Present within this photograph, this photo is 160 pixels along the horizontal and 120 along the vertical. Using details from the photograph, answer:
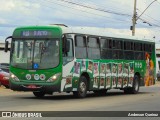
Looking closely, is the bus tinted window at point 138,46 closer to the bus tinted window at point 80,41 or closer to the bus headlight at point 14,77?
the bus tinted window at point 80,41

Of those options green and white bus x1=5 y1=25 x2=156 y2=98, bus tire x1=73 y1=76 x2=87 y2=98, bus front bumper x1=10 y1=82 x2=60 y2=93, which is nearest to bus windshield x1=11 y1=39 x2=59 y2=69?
green and white bus x1=5 y1=25 x2=156 y2=98

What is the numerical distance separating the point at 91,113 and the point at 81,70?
6.95m

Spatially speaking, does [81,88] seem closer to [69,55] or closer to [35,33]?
[69,55]

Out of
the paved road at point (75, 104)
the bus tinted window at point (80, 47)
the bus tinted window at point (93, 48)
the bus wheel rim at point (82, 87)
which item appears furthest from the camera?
the bus tinted window at point (93, 48)

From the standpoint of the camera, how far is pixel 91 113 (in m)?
15.1

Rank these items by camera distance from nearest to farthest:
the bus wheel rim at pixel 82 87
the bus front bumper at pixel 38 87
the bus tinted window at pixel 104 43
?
1. the bus front bumper at pixel 38 87
2. the bus wheel rim at pixel 82 87
3. the bus tinted window at pixel 104 43

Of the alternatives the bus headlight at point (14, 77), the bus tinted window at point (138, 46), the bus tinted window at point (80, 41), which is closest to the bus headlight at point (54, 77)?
the bus headlight at point (14, 77)

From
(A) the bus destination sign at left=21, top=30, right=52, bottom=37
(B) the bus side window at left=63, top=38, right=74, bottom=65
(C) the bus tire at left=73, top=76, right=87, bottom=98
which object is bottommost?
(C) the bus tire at left=73, top=76, right=87, bottom=98

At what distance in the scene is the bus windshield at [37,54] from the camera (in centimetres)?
2070

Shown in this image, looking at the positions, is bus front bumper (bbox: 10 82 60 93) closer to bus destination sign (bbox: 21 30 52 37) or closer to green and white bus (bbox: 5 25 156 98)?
green and white bus (bbox: 5 25 156 98)

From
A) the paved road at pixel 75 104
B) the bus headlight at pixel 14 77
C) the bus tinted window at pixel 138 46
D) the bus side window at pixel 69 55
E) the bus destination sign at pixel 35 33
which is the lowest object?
the paved road at pixel 75 104

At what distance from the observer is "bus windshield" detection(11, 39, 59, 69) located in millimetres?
20703

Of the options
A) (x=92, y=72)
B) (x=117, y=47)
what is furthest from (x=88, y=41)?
(x=117, y=47)

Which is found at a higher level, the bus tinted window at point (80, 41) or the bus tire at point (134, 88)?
the bus tinted window at point (80, 41)
